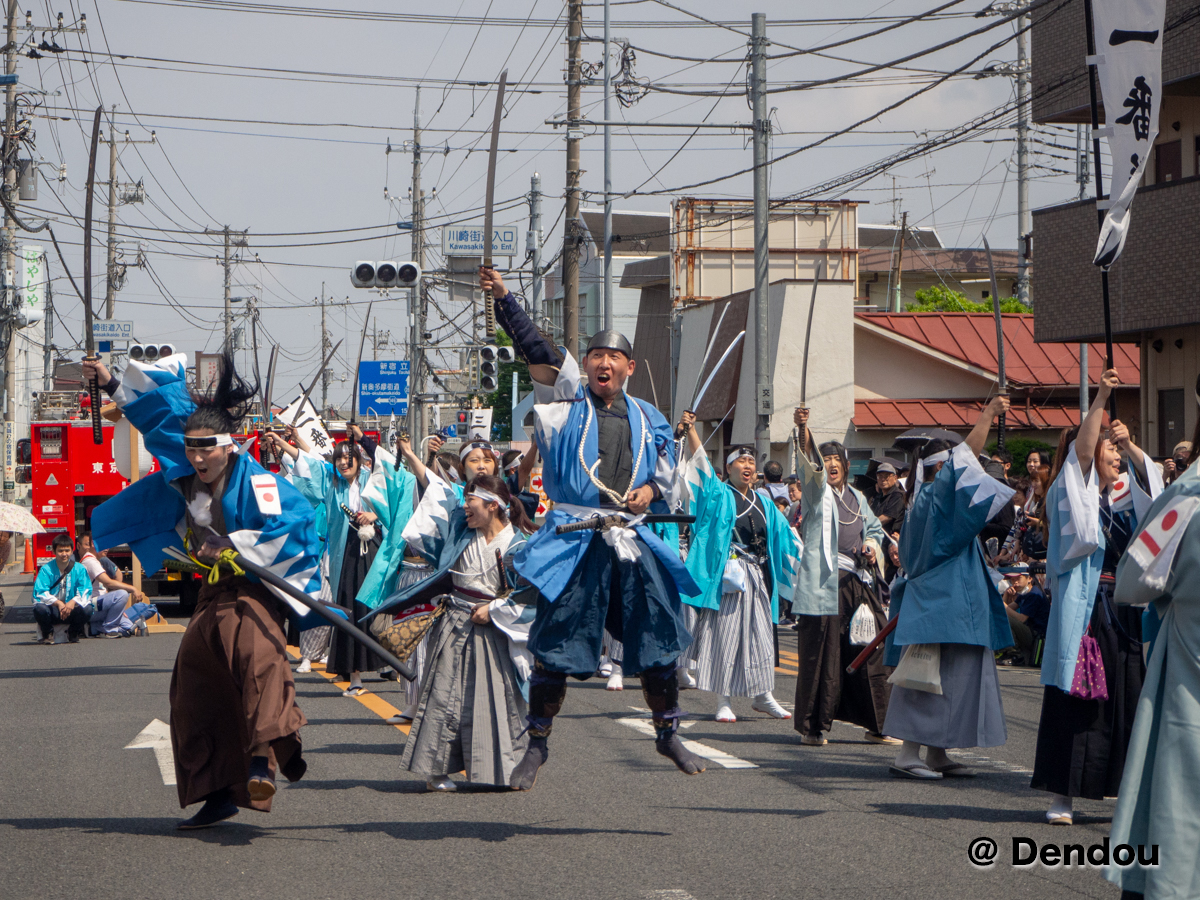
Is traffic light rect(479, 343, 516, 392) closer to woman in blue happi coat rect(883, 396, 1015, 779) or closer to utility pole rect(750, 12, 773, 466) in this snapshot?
utility pole rect(750, 12, 773, 466)

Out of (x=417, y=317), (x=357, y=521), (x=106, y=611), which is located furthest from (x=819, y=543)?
(x=417, y=317)

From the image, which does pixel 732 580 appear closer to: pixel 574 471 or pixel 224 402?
pixel 574 471

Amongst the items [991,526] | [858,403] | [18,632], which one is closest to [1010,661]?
Answer: [991,526]

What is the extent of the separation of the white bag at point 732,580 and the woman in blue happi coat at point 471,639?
Answer: 107 inches

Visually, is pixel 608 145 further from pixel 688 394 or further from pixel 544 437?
pixel 544 437

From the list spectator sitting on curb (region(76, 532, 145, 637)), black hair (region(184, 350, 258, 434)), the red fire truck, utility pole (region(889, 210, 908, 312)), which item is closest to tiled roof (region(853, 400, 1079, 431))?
utility pole (region(889, 210, 908, 312))

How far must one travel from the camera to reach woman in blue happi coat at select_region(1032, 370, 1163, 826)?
228 inches

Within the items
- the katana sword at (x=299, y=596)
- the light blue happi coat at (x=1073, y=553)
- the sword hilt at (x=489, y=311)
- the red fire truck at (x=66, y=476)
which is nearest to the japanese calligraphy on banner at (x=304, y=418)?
the sword hilt at (x=489, y=311)

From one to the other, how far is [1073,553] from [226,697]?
3.63 meters

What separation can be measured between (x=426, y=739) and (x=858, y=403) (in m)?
23.9

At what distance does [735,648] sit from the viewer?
9352mm

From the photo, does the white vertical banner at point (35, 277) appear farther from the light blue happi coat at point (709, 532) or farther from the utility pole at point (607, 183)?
the light blue happi coat at point (709, 532)

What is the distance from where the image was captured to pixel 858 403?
2952 centimetres

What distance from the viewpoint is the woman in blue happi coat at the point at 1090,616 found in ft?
19.0
